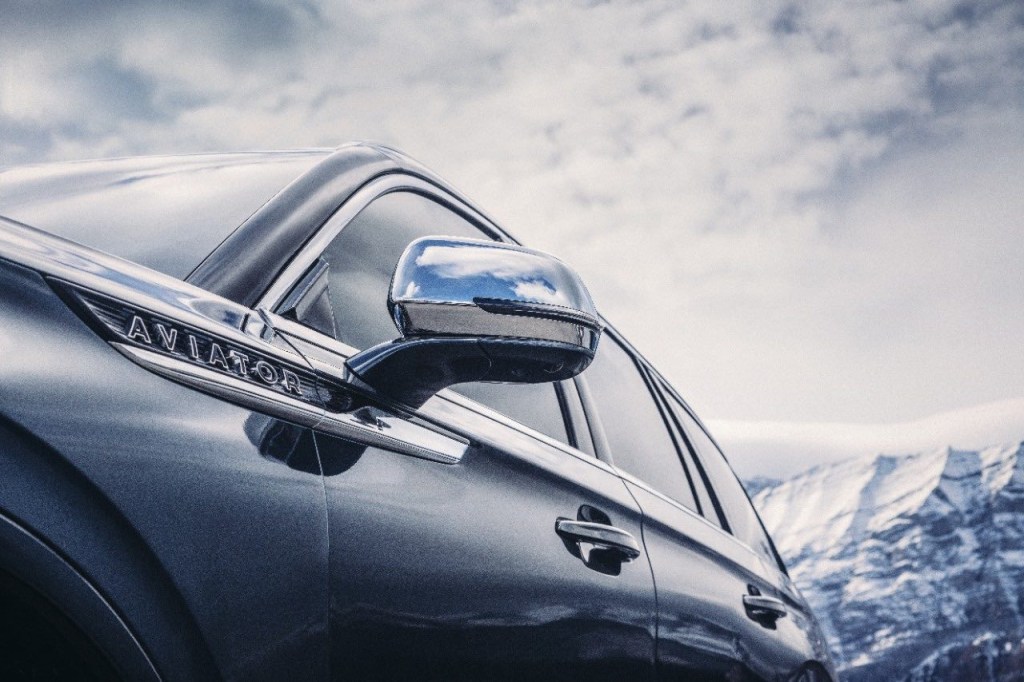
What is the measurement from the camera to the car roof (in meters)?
1.39

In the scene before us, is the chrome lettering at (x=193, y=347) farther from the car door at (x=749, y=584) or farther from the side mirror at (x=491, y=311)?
the car door at (x=749, y=584)

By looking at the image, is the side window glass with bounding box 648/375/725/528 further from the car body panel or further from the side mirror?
the car body panel

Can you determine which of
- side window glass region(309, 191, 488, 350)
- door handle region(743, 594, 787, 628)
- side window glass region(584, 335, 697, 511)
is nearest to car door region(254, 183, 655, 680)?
side window glass region(309, 191, 488, 350)

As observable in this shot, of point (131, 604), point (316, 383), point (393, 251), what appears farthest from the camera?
point (393, 251)

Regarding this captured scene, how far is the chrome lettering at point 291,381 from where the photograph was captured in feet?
3.82

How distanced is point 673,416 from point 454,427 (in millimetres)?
1849

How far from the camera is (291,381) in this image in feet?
3.85

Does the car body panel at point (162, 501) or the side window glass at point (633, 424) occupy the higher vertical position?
the side window glass at point (633, 424)

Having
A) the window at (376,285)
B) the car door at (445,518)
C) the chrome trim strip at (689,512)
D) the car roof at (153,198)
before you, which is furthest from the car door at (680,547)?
the car roof at (153,198)

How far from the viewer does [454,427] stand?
1.49 m

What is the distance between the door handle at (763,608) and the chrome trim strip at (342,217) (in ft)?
4.04

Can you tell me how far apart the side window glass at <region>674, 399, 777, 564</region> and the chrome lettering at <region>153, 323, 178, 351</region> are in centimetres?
234

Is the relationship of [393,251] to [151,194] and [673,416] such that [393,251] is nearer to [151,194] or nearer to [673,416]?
[151,194]

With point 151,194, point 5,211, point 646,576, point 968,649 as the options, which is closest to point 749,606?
point 646,576
